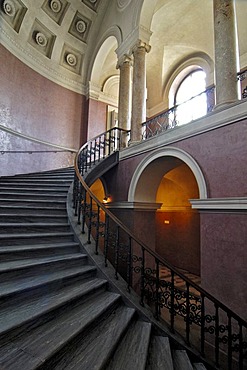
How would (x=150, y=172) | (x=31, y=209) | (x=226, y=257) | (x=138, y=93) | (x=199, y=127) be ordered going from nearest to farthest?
1. (x=226, y=257)
2. (x=31, y=209)
3. (x=199, y=127)
4. (x=150, y=172)
5. (x=138, y=93)

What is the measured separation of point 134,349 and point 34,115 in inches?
337

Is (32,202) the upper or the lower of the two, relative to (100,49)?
lower

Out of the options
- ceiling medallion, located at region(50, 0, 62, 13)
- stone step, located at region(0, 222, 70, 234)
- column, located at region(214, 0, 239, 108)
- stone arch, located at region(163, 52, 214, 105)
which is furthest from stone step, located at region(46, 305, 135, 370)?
ceiling medallion, located at region(50, 0, 62, 13)

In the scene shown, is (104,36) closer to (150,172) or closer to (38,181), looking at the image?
(150,172)

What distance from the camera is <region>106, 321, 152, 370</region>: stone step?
2.03 meters

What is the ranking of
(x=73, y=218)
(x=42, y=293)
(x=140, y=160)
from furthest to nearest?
(x=140, y=160)
(x=73, y=218)
(x=42, y=293)

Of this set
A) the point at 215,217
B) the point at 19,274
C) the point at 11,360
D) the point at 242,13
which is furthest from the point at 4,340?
the point at 242,13

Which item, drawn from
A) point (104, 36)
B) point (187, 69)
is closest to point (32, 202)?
point (104, 36)

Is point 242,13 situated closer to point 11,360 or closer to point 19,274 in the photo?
point 19,274

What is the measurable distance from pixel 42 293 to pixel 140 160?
178 inches

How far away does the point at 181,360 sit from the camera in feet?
8.32

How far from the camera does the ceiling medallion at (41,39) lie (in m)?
8.65

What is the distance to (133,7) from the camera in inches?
303

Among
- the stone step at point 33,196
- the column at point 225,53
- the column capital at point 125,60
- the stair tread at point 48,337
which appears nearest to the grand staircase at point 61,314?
the stair tread at point 48,337
